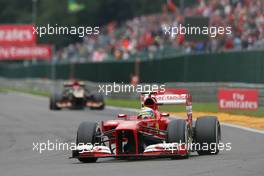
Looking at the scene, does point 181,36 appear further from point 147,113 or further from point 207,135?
point 207,135

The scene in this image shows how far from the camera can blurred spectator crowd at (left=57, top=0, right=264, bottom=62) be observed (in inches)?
1302

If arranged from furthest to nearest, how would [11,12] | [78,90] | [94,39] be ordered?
[11,12] < [94,39] < [78,90]

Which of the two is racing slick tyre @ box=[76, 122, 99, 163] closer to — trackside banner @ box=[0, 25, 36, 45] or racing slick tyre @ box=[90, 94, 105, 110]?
racing slick tyre @ box=[90, 94, 105, 110]

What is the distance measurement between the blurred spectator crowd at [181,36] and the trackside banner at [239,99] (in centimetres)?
362

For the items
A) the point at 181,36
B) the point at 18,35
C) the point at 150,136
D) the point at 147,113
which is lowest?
the point at 150,136

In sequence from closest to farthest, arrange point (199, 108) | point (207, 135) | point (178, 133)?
point (178, 133), point (207, 135), point (199, 108)

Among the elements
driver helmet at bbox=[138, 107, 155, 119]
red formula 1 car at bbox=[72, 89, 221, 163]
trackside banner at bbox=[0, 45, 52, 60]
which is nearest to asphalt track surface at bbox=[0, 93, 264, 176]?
red formula 1 car at bbox=[72, 89, 221, 163]

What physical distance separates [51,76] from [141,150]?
4622 cm

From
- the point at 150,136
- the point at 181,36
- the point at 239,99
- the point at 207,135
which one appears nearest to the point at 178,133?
the point at 150,136

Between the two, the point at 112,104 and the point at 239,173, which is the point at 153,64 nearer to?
the point at 112,104

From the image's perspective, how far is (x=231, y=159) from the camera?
45.0 ft

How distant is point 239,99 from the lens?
27.7 metres

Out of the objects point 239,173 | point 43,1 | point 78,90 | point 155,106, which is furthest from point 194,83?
point 43,1

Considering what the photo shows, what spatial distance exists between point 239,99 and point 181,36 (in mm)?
10753
